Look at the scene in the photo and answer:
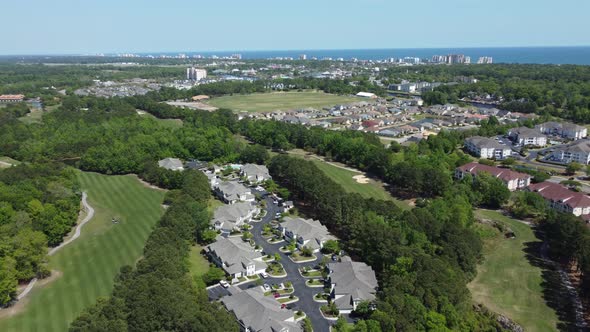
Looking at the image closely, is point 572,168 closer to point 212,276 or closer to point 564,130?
point 564,130

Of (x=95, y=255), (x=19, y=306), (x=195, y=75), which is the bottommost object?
(x=19, y=306)

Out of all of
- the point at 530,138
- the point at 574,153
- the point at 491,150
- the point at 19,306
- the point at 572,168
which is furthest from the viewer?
the point at 530,138

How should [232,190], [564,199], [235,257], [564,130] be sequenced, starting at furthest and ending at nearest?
[564,130] → [232,190] → [564,199] → [235,257]

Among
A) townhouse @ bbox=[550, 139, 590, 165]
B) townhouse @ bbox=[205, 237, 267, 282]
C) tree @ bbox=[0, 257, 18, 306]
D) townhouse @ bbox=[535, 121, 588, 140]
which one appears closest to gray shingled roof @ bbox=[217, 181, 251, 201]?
townhouse @ bbox=[205, 237, 267, 282]

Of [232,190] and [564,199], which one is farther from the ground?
[564,199]

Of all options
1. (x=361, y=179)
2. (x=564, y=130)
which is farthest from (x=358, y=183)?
(x=564, y=130)

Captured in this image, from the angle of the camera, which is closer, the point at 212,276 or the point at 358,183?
the point at 212,276
